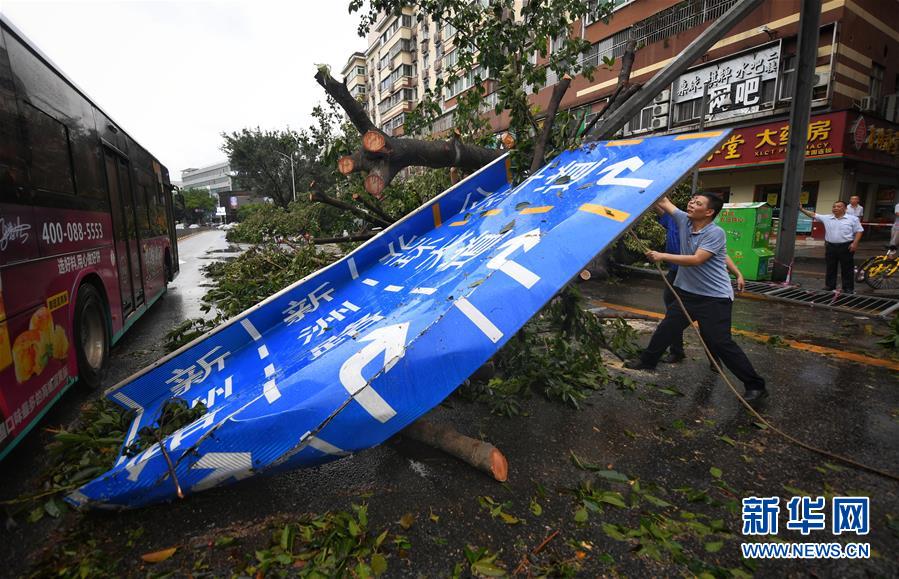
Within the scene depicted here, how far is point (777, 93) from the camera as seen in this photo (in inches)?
683

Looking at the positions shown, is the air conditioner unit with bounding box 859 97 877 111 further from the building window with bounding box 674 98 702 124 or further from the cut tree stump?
the cut tree stump

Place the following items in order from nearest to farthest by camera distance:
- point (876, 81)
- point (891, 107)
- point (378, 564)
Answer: point (378, 564), point (876, 81), point (891, 107)

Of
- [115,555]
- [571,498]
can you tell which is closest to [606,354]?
[571,498]

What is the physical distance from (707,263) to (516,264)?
232 cm

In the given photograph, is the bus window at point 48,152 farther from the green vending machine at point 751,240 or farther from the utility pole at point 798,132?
the green vending machine at point 751,240

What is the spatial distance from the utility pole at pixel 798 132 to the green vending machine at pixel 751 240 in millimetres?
431

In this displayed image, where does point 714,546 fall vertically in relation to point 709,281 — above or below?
below

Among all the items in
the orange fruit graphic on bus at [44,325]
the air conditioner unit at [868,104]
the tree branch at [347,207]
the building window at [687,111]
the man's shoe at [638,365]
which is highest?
the building window at [687,111]

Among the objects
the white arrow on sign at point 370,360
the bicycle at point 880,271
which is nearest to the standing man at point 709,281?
the white arrow on sign at point 370,360

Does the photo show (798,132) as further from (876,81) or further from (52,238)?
(876,81)

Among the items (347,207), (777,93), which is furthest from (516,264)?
(777,93)

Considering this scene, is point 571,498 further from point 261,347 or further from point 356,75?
point 356,75

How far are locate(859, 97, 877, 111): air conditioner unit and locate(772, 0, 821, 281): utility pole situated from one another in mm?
12872

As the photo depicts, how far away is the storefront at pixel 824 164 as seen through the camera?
54.6 feet
